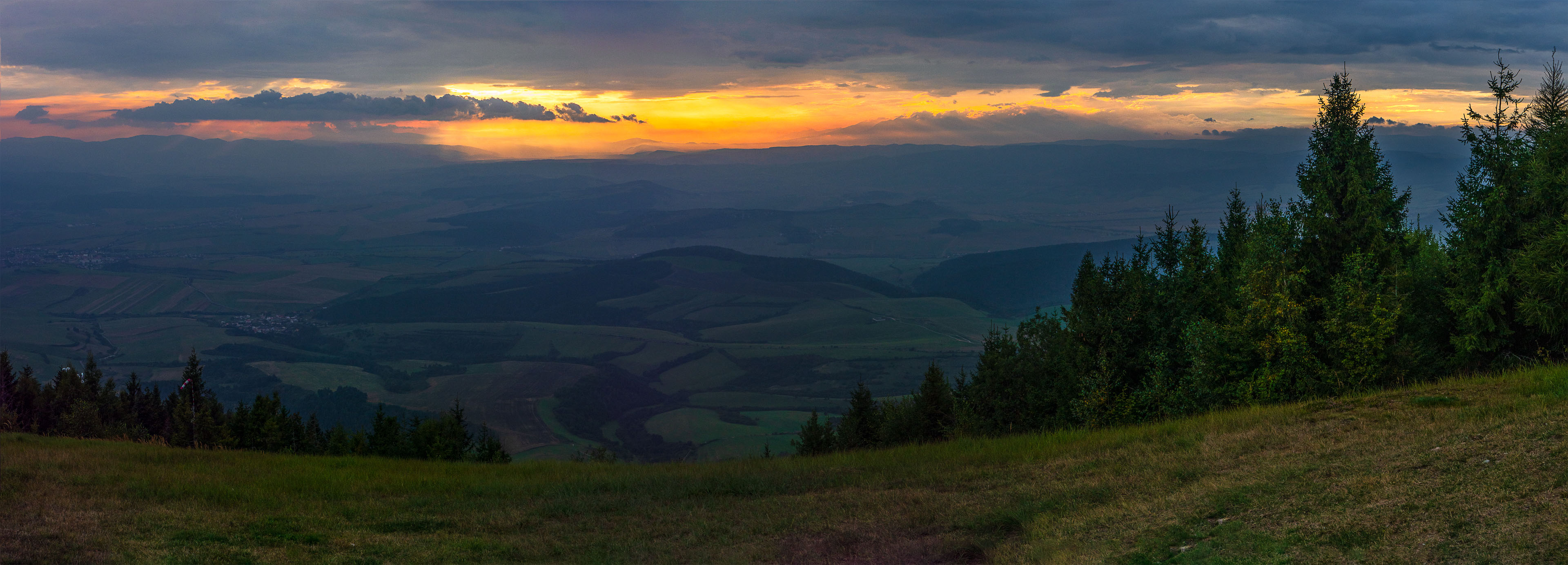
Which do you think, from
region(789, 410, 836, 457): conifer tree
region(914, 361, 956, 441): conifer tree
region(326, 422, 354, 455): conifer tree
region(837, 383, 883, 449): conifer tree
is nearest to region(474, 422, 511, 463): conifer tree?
region(326, 422, 354, 455): conifer tree

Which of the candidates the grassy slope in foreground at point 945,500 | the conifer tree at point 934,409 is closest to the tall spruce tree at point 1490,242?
the grassy slope in foreground at point 945,500

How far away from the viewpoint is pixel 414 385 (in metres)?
182

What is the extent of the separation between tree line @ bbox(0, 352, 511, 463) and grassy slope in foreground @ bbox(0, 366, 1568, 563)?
23744mm

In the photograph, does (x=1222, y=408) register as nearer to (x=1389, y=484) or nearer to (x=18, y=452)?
(x=1389, y=484)

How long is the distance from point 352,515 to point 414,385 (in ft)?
606

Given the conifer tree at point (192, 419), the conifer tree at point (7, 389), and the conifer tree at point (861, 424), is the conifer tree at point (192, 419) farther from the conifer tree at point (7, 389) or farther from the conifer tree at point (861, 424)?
the conifer tree at point (861, 424)

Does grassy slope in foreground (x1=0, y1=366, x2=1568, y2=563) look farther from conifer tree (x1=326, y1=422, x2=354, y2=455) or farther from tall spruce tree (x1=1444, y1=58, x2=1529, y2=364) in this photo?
conifer tree (x1=326, y1=422, x2=354, y2=455)

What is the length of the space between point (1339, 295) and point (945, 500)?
16984 millimetres

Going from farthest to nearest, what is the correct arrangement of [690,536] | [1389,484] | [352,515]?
[352,515]
[690,536]
[1389,484]

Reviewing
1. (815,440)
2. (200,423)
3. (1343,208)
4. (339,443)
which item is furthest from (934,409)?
(200,423)

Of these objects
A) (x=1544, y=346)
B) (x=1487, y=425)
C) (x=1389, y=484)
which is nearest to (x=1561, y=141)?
(x=1544, y=346)

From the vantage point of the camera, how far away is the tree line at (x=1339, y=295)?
882 inches

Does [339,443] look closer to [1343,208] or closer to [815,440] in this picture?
[815,440]

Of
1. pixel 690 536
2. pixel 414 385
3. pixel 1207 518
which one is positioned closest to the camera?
pixel 1207 518
